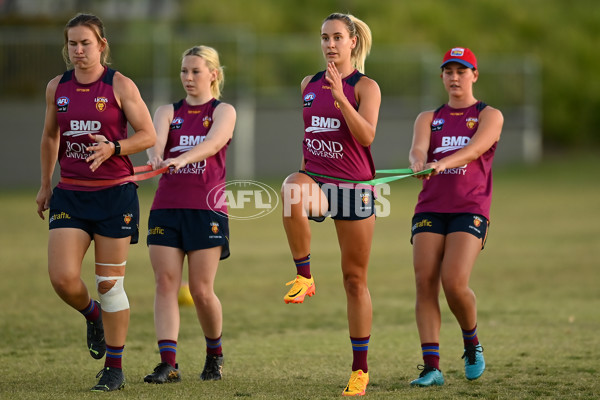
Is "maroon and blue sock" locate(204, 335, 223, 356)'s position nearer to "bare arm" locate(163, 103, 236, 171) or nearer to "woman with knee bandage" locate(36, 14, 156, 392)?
"woman with knee bandage" locate(36, 14, 156, 392)

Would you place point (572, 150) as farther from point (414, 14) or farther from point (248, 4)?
point (248, 4)

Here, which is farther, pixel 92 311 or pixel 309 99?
→ pixel 92 311

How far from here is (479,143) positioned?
6742mm

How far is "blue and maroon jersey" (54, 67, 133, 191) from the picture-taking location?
21.0 ft

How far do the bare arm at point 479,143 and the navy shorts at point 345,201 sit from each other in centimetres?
54

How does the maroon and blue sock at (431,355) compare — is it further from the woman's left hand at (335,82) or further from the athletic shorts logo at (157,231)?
the athletic shorts logo at (157,231)

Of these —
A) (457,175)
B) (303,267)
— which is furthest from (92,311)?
(457,175)

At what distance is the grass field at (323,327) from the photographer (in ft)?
21.7

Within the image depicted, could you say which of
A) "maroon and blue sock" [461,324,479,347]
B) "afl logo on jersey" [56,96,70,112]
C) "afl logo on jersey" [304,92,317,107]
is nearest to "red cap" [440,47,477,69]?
"afl logo on jersey" [304,92,317,107]

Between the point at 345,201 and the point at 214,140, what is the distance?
1.09m

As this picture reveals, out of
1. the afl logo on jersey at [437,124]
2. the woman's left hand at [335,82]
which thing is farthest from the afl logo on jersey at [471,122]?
the woman's left hand at [335,82]

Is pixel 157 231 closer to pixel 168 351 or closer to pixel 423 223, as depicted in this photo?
pixel 168 351

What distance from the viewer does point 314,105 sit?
6.49 meters

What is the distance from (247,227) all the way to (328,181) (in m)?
13.3
